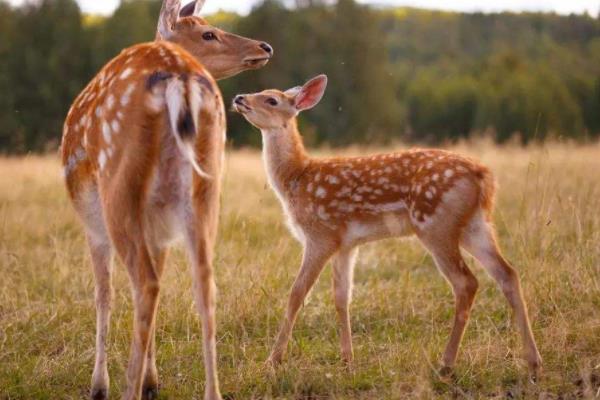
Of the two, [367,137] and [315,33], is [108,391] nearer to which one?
[367,137]

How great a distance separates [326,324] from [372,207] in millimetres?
975

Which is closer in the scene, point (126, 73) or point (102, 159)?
point (102, 159)

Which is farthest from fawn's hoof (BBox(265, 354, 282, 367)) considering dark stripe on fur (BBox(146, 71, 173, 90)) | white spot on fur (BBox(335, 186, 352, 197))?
dark stripe on fur (BBox(146, 71, 173, 90))

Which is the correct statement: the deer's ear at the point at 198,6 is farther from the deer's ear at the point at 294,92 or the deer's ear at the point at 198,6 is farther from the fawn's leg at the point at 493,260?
the fawn's leg at the point at 493,260

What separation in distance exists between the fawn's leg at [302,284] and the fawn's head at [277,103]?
1.06 metres

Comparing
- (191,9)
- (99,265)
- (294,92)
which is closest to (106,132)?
(99,265)

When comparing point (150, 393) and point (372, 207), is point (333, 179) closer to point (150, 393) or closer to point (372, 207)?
point (372, 207)

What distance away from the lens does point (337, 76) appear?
3606 cm

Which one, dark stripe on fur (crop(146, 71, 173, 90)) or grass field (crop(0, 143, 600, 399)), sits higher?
dark stripe on fur (crop(146, 71, 173, 90))

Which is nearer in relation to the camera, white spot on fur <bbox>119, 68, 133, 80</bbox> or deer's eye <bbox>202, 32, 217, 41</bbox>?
white spot on fur <bbox>119, 68, 133, 80</bbox>

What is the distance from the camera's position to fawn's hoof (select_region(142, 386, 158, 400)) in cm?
508

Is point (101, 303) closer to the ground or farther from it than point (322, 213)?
closer to the ground

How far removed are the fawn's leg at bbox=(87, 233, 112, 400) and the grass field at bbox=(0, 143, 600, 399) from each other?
0.33 feet

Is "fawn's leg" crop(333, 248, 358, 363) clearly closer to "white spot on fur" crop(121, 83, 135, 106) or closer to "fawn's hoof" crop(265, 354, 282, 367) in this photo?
"fawn's hoof" crop(265, 354, 282, 367)
